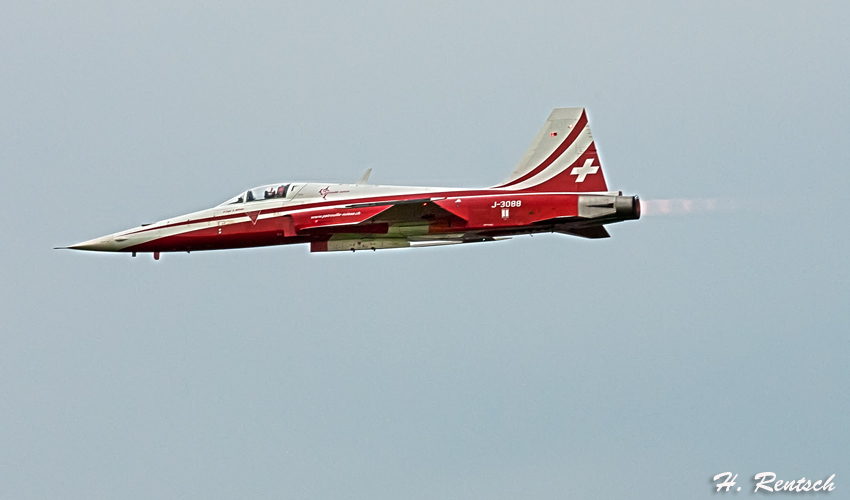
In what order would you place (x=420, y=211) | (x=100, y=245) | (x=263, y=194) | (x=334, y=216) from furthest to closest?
(x=100, y=245) < (x=263, y=194) < (x=334, y=216) < (x=420, y=211)

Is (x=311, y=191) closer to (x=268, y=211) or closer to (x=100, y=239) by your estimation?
(x=268, y=211)

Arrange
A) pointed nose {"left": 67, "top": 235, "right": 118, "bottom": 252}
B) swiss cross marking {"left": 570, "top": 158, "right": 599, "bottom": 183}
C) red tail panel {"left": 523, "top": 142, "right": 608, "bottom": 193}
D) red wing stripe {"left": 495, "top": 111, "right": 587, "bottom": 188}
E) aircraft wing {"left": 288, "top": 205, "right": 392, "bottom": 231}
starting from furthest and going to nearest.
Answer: pointed nose {"left": 67, "top": 235, "right": 118, "bottom": 252}
aircraft wing {"left": 288, "top": 205, "right": 392, "bottom": 231}
red wing stripe {"left": 495, "top": 111, "right": 587, "bottom": 188}
swiss cross marking {"left": 570, "top": 158, "right": 599, "bottom": 183}
red tail panel {"left": 523, "top": 142, "right": 608, "bottom": 193}

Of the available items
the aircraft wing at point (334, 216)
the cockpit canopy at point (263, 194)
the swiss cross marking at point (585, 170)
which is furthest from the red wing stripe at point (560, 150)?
the cockpit canopy at point (263, 194)

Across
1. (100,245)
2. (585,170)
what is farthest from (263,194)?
(585,170)

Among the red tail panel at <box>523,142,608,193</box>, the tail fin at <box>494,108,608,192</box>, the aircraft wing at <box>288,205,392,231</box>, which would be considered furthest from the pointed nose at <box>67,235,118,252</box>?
the red tail panel at <box>523,142,608,193</box>

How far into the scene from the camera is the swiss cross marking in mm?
50031

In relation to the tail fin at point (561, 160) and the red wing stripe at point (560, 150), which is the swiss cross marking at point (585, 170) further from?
the red wing stripe at point (560, 150)

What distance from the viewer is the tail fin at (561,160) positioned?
50.1 metres

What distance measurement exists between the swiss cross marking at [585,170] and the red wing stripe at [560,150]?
2.87 feet

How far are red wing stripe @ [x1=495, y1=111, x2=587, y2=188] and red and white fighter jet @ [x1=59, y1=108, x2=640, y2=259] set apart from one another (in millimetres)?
31

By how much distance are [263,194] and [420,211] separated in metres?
6.13

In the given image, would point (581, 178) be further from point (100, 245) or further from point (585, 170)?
point (100, 245)

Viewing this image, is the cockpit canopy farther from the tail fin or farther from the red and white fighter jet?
the tail fin

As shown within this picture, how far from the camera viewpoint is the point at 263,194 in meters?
53.8
